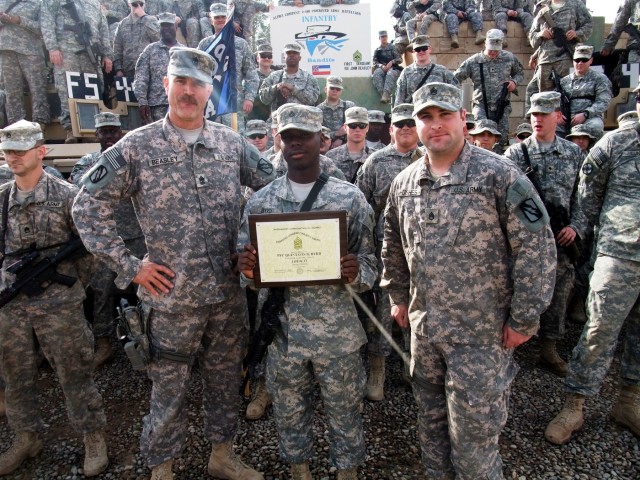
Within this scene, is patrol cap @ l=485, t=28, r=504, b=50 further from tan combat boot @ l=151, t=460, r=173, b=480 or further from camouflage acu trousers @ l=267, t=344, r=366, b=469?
tan combat boot @ l=151, t=460, r=173, b=480

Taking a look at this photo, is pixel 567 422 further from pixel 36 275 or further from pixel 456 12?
pixel 456 12

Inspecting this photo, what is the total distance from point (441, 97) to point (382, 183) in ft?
7.13

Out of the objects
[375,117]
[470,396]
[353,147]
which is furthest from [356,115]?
[470,396]

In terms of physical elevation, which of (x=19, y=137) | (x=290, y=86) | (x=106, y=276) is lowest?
(x=106, y=276)

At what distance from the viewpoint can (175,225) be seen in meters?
2.90

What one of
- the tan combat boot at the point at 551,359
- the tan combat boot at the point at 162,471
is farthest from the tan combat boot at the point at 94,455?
the tan combat boot at the point at 551,359

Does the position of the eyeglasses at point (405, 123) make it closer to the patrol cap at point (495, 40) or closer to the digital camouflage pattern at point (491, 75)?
the digital camouflage pattern at point (491, 75)

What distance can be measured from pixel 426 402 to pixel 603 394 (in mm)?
2549

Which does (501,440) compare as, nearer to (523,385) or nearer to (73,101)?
(523,385)

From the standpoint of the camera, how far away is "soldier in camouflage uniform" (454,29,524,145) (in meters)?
8.25

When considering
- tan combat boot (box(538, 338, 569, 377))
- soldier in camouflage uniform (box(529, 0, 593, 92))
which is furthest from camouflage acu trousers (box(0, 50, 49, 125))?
soldier in camouflage uniform (box(529, 0, 593, 92))

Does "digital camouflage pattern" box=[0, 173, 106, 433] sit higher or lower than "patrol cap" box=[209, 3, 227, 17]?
lower

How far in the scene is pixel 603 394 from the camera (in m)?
4.36

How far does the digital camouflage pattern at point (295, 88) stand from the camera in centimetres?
809
